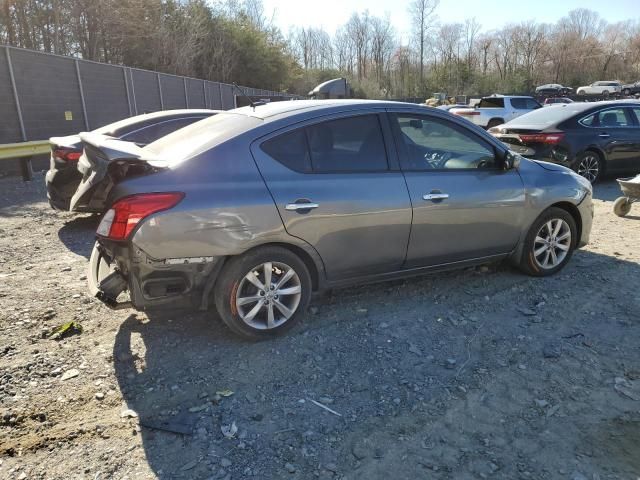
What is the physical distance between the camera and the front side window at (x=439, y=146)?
404 centimetres

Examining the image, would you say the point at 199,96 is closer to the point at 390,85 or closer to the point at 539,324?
the point at 539,324

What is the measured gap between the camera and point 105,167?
3463mm

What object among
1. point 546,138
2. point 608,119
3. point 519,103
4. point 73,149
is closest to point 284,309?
point 73,149

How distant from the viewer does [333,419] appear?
9.21 ft

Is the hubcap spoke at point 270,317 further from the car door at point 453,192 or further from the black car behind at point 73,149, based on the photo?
the black car behind at point 73,149

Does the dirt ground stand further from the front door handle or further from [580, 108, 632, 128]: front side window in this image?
[580, 108, 632, 128]: front side window

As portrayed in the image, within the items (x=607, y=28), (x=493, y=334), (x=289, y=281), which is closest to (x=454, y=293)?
(x=493, y=334)

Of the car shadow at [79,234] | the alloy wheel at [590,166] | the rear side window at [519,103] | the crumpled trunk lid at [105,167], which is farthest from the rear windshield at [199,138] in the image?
the rear side window at [519,103]

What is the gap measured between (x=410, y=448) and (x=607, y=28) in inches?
4485

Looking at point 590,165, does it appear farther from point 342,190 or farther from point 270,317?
point 270,317

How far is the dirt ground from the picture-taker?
2484mm

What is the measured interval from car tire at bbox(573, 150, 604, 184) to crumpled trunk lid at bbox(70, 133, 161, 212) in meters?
8.55

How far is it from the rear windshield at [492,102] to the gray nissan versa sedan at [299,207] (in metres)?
17.7

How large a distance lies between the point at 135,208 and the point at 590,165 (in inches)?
363
